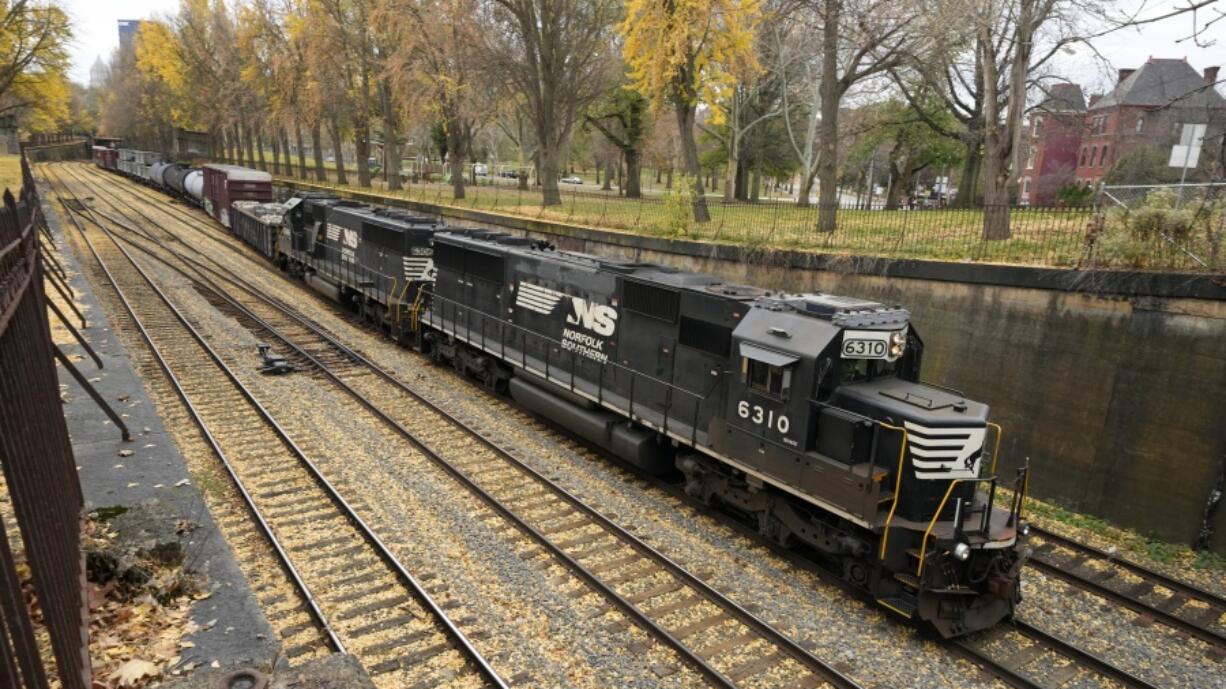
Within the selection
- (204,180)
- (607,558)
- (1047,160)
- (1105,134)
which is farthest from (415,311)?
(1047,160)

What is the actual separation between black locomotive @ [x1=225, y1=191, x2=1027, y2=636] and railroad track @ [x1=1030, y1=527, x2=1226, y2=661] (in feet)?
3.67

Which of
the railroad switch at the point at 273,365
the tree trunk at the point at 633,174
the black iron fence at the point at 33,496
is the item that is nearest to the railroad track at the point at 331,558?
the railroad switch at the point at 273,365

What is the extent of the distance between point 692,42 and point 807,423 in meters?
19.4

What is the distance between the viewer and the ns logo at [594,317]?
44.2ft

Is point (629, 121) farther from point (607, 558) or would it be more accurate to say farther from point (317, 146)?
point (607, 558)

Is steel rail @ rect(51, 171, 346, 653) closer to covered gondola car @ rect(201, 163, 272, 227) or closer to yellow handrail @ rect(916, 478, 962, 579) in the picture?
yellow handrail @ rect(916, 478, 962, 579)

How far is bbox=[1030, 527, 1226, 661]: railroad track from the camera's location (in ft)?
29.8

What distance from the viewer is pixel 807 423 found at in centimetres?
927

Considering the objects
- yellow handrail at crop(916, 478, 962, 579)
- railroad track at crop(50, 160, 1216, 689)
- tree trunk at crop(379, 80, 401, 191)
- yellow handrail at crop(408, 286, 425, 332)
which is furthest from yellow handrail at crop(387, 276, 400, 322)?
tree trunk at crop(379, 80, 401, 191)

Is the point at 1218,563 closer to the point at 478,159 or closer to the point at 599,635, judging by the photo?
the point at 599,635

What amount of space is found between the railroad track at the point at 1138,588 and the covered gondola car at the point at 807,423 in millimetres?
1294

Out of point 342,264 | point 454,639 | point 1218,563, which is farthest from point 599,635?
point 342,264

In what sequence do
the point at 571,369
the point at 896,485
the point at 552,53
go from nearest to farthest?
1. the point at 896,485
2. the point at 571,369
3. the point at 552,53

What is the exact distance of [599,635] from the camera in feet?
26.9
